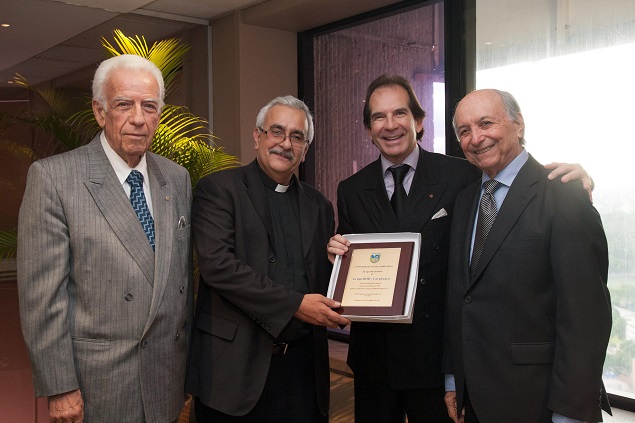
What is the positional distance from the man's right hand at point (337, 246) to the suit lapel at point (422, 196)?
0.22 metres

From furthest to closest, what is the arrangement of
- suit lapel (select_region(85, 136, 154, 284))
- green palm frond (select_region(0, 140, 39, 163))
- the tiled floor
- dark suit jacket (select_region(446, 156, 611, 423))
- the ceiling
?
the ceiling → green palm frond (select_region(0, 140, 39, 163)) → the tiled floor → suit lapel (select_region(85, 136, 154, 284)) → dark suit jacket (select_region(446, 156, 611, 423))

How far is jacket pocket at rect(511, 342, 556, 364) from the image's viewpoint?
1952 mm

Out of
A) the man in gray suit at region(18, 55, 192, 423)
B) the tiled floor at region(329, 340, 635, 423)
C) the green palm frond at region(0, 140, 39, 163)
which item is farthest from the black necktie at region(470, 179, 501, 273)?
the green palm frond at region(0, 140, 39, 163)

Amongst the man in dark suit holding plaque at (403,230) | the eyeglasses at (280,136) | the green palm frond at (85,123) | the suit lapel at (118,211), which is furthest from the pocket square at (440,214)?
the green palm frond at (85,123)

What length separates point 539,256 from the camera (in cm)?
195

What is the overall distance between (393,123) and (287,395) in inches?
43.6

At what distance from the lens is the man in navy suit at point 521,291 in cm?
187

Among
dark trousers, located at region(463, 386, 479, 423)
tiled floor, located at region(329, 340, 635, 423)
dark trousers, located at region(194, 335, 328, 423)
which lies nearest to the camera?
dark trousers, located at region(463, 386, 479, 423)

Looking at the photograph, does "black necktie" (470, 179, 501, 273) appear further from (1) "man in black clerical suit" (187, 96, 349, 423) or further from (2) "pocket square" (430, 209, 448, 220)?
(1) "man in black clerical suit" (187, 96, 349, 423)

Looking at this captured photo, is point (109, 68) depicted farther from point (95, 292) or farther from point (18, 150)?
point (18, 150)

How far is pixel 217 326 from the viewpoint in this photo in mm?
2275

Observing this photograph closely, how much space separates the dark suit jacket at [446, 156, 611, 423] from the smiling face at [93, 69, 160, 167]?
1.12 metres

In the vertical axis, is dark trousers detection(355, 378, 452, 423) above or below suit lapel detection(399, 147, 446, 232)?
below

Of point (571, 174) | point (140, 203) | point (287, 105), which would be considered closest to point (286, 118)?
point (287, 105)
